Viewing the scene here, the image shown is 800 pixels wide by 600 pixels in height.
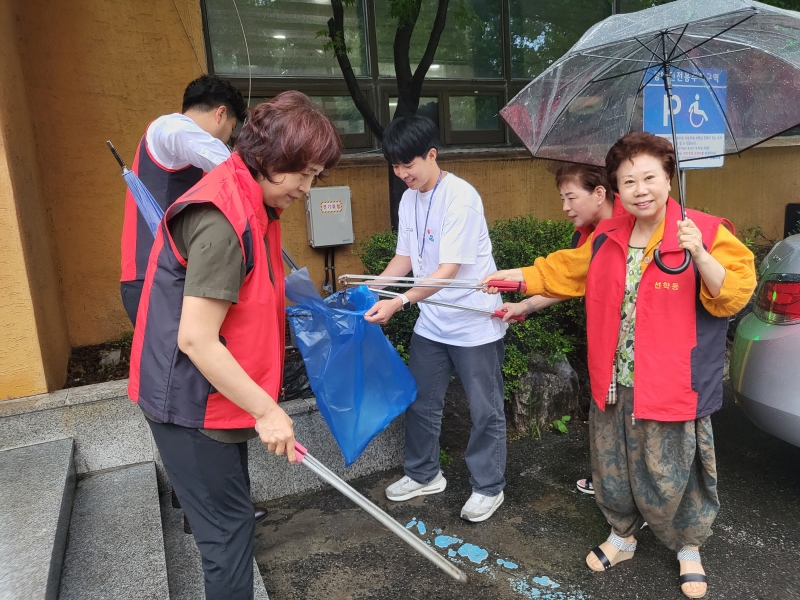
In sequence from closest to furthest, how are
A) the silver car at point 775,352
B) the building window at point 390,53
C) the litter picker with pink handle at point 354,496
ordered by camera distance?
the litter picker with pink handle at point 354,496 → the silver car at point 775,352 → the building window at point 390,53

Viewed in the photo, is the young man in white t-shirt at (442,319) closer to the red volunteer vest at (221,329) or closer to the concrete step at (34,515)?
the red volunteer vest at (221,329)

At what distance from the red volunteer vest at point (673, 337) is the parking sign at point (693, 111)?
689 mm

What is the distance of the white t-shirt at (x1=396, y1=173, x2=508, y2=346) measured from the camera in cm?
287

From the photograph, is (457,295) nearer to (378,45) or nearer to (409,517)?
(409,517)

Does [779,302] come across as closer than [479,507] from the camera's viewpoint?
Yes

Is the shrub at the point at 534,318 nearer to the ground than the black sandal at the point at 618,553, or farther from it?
farther from it

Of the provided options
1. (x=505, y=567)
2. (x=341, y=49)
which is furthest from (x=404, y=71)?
(x=505, y=567)

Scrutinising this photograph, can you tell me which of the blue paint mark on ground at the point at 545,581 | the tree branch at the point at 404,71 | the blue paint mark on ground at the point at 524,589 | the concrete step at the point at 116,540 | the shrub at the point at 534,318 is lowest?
the blue paint mark on ground at the point at 545,581

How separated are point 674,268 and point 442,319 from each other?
3.80ft

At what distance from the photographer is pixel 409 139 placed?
9.25 ft

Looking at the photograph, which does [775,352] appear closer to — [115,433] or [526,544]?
[526,544]

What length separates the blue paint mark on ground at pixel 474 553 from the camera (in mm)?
2863

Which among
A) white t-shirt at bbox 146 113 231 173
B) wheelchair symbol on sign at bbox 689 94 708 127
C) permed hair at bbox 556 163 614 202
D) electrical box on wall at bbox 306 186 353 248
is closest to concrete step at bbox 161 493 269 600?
white t-shirt at bbox 146 113 231 173

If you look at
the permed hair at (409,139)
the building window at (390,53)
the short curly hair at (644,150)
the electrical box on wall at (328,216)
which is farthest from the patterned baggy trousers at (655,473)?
the building window at (390,53)
